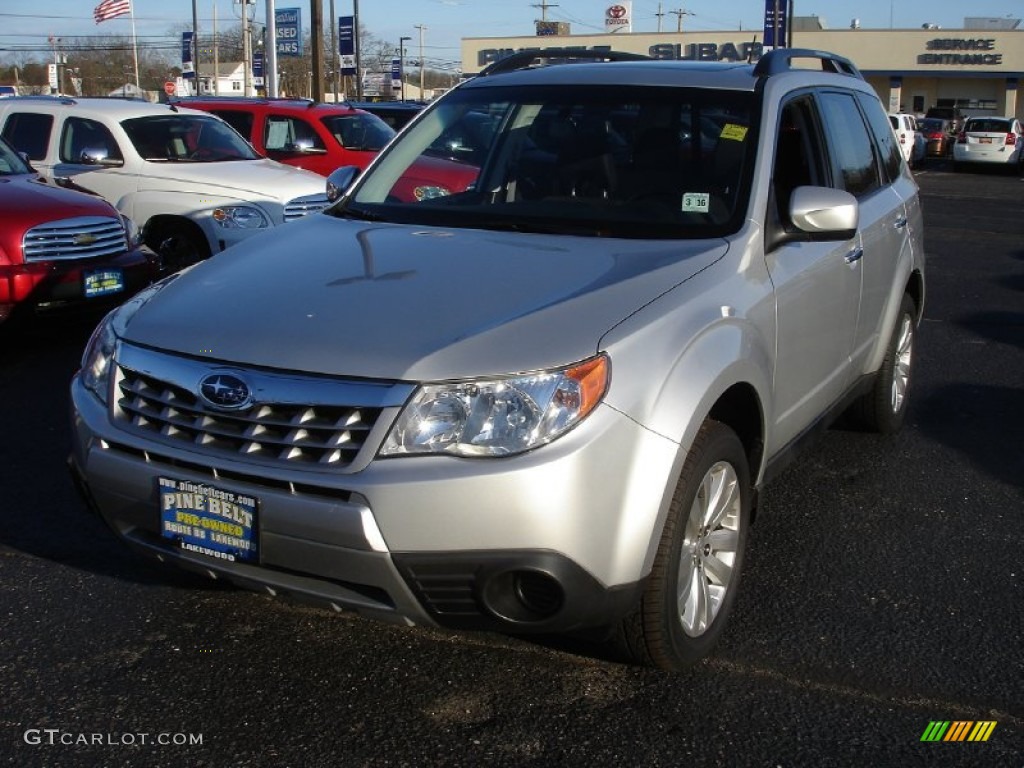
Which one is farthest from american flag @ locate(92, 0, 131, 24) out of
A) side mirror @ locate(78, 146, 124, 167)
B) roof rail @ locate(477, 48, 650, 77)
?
roof rail @ locate(477, 48, 650, 77)

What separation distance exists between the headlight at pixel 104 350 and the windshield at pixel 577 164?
1052 mm

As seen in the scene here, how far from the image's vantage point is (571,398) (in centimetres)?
284

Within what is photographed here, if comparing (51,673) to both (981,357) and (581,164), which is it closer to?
(581,164)

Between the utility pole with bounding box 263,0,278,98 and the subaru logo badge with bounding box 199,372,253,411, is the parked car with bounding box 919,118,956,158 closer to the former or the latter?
the utility pole with bounding box 263,0,278,98

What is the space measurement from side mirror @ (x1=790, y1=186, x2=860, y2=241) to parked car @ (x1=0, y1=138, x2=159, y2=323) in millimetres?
5119

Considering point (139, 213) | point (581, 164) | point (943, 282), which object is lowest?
point (943, 282)

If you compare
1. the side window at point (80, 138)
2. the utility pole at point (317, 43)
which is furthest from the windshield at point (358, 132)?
the utility pole at point (317, 43)

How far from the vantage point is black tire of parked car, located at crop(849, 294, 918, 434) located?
18.0ft

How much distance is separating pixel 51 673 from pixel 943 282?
9989 mm

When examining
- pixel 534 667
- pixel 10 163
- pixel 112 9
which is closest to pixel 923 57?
pixel 112 9

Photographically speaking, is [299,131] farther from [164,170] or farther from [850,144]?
[850,144]

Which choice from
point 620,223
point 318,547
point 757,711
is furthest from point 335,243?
point 757,711

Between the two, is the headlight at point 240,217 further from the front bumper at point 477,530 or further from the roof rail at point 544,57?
the front bumper at point 477,530

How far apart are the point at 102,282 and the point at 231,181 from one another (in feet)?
7.90
